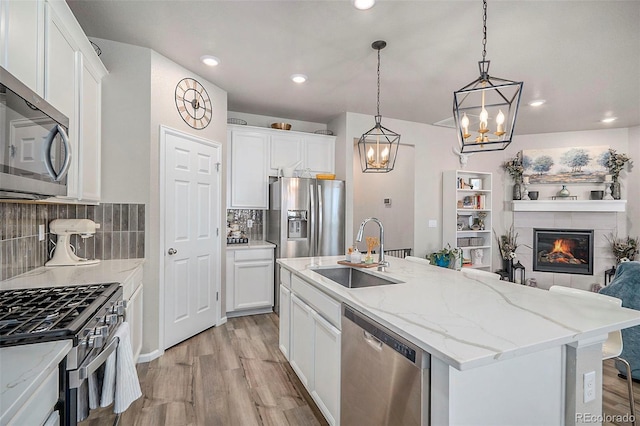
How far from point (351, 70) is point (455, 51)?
972 millimetres

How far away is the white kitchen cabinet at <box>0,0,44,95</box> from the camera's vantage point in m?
1.26

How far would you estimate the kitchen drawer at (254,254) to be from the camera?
392 cm

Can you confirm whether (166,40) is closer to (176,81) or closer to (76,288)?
(176,81)

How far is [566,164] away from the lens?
5504 millimetres

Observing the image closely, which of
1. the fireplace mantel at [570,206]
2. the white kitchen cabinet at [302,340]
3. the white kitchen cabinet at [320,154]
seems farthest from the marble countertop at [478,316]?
the fireplace mantel at [570,206]

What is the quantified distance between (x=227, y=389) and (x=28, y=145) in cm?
202

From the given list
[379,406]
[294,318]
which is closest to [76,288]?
[294,318]

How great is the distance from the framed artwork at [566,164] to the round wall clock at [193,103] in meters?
5.47

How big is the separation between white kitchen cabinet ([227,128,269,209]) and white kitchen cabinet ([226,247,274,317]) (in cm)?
68

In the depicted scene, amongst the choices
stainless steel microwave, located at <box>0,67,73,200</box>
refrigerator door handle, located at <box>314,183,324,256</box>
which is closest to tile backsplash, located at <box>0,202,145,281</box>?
stainless steel microwave, located at <box>0,67,73,200</box>

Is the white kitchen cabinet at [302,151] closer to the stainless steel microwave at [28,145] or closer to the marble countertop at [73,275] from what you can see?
the marble countertop at [73,275]

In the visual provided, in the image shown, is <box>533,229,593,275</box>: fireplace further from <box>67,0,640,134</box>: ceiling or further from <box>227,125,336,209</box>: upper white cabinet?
<box>227,125,336,209</box>: upper white cabinet

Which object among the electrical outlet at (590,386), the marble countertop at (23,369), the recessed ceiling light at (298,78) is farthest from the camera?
the recessed ceiling light at (298,78)

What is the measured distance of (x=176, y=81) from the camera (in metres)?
3.07
